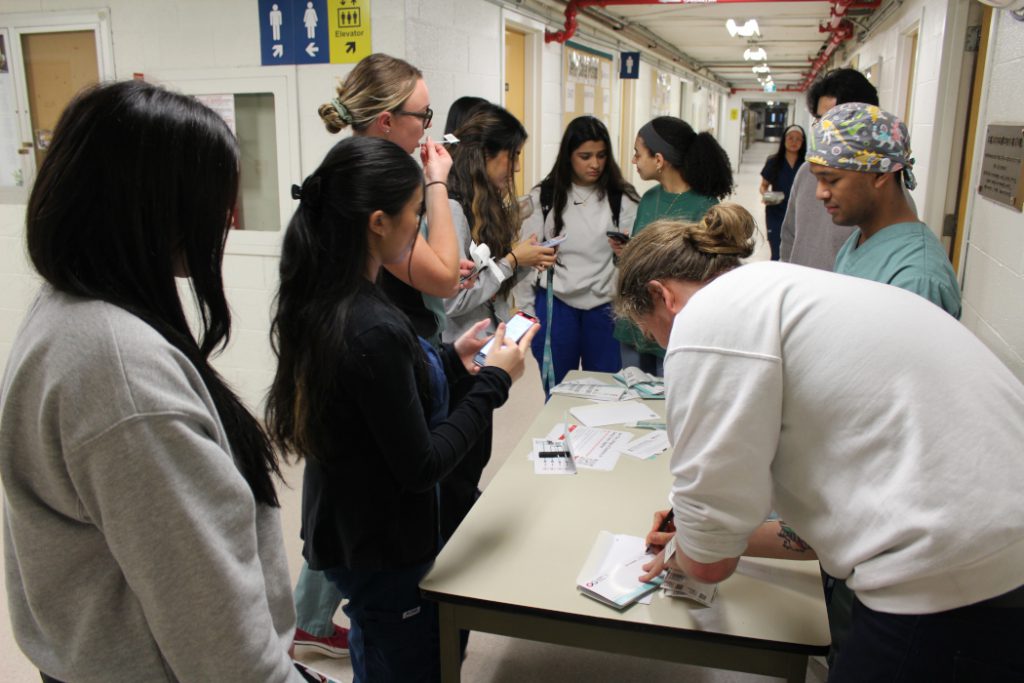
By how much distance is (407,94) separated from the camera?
213 cm

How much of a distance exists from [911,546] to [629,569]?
1.86 feet

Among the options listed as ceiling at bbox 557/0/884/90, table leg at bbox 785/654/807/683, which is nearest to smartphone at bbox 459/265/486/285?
table leg at bbox 785/654/807/683

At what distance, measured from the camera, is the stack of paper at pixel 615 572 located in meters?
1.30

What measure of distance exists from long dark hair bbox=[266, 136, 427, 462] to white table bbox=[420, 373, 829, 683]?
14.7 inches

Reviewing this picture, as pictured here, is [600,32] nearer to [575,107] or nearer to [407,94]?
[575,107]

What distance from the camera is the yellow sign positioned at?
3.32 metres

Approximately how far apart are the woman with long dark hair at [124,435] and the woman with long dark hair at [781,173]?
5723 millimetres

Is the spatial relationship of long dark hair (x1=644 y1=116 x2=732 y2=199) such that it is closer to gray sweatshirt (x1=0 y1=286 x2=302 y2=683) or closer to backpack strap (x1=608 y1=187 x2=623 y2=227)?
backpack strap (x1=608 y1=187 x2=623 y2=227)

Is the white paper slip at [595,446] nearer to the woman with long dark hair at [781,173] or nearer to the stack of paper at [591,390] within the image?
the stack of paper at [591,390]

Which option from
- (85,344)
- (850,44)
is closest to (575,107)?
(850,44)

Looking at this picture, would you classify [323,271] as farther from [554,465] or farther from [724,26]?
[724,26]

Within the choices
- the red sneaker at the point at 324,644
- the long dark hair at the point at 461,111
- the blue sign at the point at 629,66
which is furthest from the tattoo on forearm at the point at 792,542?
the blue sign at the point at 629,66

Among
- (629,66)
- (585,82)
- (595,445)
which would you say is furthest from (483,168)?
(629,66)

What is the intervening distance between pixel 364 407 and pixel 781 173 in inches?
227
